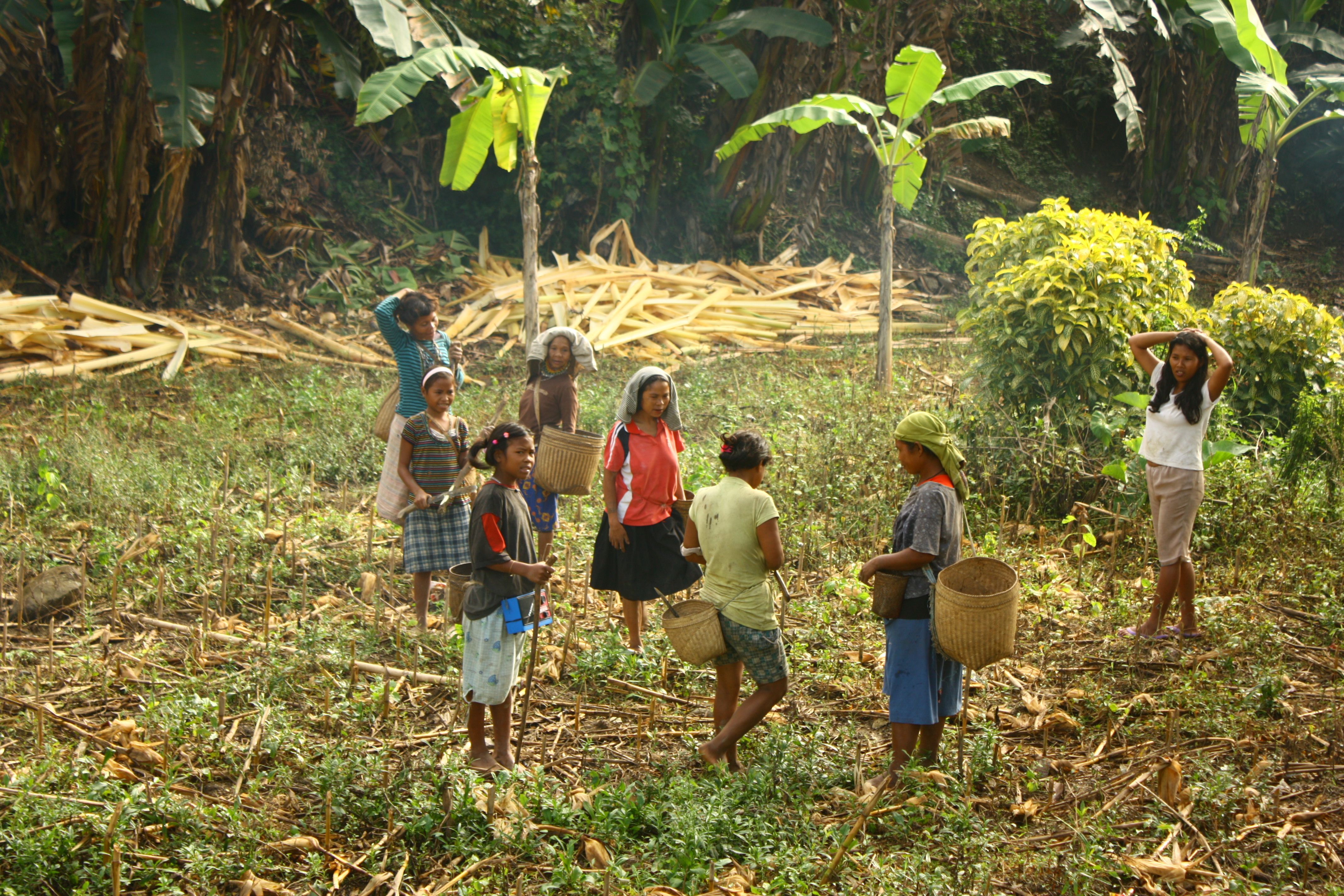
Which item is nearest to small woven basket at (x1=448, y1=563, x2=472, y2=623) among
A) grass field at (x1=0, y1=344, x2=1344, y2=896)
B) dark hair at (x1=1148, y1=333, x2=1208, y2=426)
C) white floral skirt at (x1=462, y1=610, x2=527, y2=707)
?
white floral skirt at (x1=462, y1=610, x2=527, y2=707)

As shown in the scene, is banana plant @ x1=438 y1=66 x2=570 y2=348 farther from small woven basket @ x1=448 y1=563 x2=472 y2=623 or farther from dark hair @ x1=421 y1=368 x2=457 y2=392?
small woven basket @ x1=448 y1=563 x2=472 y2=623

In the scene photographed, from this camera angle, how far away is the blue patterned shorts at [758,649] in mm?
3551

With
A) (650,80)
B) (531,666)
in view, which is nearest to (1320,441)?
(531,666)

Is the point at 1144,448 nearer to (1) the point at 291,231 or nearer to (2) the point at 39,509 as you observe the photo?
(2) the point at 39,509

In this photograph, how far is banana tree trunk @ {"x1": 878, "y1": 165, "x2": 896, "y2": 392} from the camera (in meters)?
9.70

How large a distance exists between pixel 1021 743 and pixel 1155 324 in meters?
3.94

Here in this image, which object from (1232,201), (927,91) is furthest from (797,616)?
(1232,201)

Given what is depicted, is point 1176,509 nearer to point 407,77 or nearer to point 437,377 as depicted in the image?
point 437,377

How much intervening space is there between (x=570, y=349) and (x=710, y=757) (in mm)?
2568

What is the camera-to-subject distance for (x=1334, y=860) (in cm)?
290

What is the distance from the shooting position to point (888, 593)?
344cm

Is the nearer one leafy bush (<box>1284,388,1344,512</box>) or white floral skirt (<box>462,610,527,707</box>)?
white floral skirt (<box>462,610,527,707</box>)

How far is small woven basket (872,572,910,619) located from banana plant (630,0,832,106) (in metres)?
A: 10.5

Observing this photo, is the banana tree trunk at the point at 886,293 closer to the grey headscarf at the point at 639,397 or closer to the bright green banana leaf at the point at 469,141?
the bright green banana leaf at the point at 469,141
